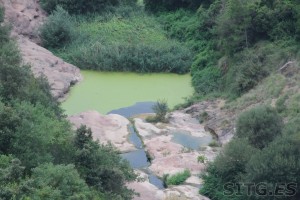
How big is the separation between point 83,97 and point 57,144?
1169 cm

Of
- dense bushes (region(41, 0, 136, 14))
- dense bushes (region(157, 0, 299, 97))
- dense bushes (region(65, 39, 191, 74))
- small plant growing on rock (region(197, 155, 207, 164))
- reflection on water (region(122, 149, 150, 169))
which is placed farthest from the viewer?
Answer: dense bushes (region(41, 0, 136, 14))

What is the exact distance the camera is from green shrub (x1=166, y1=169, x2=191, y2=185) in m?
24.2

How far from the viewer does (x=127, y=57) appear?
1373 inches

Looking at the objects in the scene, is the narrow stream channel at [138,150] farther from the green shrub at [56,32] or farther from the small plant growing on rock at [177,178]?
the green shrub at [56,32]

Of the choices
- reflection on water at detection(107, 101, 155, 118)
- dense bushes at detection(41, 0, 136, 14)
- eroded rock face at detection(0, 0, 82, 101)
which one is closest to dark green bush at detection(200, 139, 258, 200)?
reflection on water at detection(107, 101, 155, 118)

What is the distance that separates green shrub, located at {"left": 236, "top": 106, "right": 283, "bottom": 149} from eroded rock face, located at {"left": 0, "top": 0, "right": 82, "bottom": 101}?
9.24 metres

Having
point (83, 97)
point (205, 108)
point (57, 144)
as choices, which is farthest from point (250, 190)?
point (83, 97)

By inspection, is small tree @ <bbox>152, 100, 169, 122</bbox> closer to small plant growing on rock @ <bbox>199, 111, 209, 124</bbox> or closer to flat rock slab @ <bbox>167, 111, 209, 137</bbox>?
flat rock slab @ <bbox>167, 111, 209, 137</bbox>

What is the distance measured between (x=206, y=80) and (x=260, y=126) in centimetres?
908

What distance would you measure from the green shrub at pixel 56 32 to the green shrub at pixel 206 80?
7.65m

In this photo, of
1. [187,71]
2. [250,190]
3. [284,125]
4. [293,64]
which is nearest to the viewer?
[250,190]

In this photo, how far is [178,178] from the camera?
24.3m

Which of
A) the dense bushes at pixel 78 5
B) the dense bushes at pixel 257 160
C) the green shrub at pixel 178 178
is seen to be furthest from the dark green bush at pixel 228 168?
the dense bushes at pixel 78 5

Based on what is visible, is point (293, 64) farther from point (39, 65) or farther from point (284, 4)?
point (39, 65)
